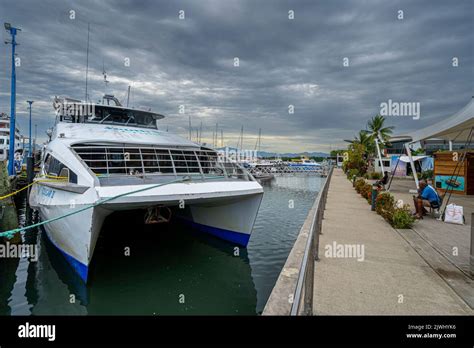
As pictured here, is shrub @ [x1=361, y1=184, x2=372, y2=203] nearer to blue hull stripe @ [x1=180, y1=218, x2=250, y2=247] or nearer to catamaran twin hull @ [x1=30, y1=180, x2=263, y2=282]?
blue hull stripe @ [x1=180, y1=218, x2=250, y2=247]

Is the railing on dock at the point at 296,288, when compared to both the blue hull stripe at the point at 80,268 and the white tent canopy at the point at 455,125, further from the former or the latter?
the white tent canopy at the point at 455,125

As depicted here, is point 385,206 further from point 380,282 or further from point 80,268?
point 80,268

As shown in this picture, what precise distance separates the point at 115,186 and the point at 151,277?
2629 mm

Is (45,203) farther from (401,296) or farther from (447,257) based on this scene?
(447,257)

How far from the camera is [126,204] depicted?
5.80 m

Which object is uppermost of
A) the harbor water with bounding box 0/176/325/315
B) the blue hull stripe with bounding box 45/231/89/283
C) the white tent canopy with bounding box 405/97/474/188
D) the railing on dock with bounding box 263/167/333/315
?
the white tent canopy with bounding box 405/97/474/188

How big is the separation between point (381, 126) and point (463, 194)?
3992cm

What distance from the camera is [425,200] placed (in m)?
10.6

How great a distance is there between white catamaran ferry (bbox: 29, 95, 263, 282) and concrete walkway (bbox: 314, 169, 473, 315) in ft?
8.92

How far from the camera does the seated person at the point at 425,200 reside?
33.6ft

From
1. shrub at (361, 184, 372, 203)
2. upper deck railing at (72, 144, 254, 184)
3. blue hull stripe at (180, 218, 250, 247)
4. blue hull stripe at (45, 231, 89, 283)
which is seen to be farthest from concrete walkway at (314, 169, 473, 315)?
shrub at (361, 184, 372, 203)

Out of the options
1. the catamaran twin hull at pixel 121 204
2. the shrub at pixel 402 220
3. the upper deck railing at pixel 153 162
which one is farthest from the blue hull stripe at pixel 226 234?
the shrub at pixel 402 220

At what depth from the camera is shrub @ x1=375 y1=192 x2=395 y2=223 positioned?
32.2 ft
